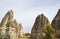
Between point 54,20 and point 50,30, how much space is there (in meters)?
8.71

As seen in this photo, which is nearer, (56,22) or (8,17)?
Answer: (56,22)

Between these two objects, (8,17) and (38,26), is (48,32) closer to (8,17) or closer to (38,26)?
(38,26)

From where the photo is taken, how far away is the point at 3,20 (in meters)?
76.7

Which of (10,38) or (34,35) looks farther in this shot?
(34,35)

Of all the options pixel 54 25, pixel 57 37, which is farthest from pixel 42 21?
pixel 57 37

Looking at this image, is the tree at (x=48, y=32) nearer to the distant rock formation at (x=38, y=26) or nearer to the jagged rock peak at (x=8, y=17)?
the distant rock formation at (x=38, y=26)

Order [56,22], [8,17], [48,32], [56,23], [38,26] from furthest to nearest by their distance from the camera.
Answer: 1. [8,17]
2. [38,26]
3. [56,22]
4. [56,23]
5. [48,32]

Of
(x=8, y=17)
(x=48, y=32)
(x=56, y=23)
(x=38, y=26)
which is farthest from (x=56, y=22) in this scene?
(x=8, y=17)

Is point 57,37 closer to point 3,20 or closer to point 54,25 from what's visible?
point 54,25

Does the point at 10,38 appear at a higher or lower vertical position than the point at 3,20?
lower

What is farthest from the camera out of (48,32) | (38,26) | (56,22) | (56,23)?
(38,26)

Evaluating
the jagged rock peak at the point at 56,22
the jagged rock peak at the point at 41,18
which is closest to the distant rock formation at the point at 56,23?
the jagged rock peak at the point at 56,22

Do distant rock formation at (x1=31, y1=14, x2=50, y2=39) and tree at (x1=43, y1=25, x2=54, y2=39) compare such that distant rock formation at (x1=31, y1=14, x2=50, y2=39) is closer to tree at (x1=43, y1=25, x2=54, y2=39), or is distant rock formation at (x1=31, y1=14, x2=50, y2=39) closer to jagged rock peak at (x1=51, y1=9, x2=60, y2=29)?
jagged rock peak at (x1=51, y1=9, x2=60, y2=29)

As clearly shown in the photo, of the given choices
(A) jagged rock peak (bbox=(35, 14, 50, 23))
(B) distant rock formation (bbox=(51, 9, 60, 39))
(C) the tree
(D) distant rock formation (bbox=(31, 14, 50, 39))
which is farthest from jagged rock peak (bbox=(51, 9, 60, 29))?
(C) the tree
